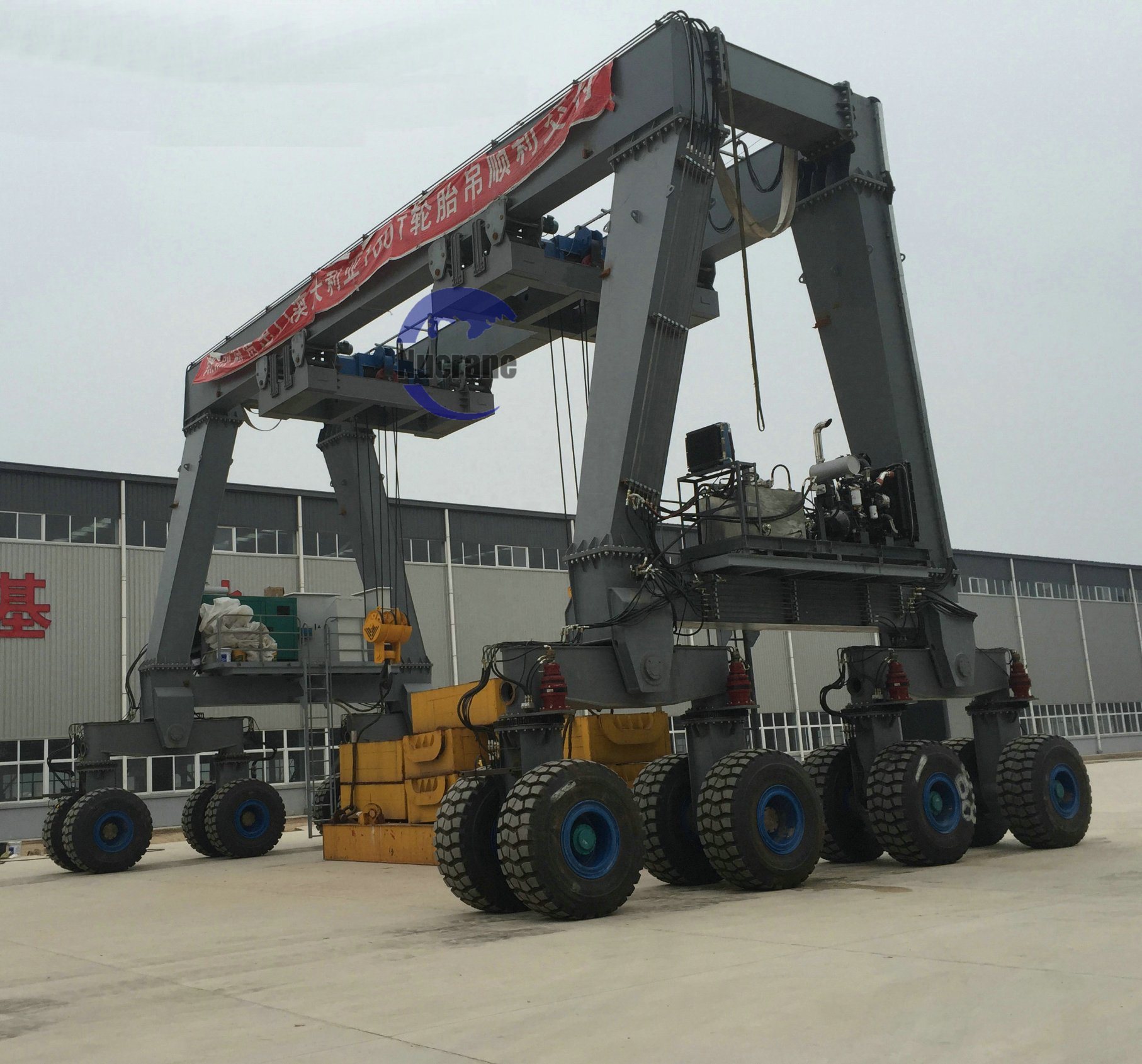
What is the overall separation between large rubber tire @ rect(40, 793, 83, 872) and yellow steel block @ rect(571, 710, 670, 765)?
25.9 feet

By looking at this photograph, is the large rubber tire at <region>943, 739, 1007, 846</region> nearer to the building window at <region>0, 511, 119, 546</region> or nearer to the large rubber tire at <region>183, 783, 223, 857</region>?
the large rubber tire at <region>183, 783, 223, 857</region>

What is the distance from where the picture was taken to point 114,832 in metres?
16.6

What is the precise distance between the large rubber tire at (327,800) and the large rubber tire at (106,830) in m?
2.45

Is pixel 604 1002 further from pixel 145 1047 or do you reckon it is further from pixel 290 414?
pixel 290 414

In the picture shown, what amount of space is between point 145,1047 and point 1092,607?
5731cm

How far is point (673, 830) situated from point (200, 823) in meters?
11.1

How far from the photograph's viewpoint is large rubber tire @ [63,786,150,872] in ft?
53.0

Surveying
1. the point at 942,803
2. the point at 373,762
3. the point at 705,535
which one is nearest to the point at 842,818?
the point at 942,803

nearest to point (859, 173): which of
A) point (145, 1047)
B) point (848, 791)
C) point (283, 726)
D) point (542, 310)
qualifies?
point (542, 310)

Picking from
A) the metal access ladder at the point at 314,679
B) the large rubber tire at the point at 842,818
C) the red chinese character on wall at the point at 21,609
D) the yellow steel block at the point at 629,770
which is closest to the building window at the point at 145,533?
the red chinese character on wall at the point at 21,609

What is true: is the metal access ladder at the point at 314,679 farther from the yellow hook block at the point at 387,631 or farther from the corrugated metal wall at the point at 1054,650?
the corrugated metal wall at the point at 1054,650

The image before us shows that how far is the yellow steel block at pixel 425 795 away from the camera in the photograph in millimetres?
14375

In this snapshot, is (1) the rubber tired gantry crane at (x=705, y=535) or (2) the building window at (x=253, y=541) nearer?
(1) the rubber tired gantry crane at (x=705, y=535)

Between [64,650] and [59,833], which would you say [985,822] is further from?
[64,650]
